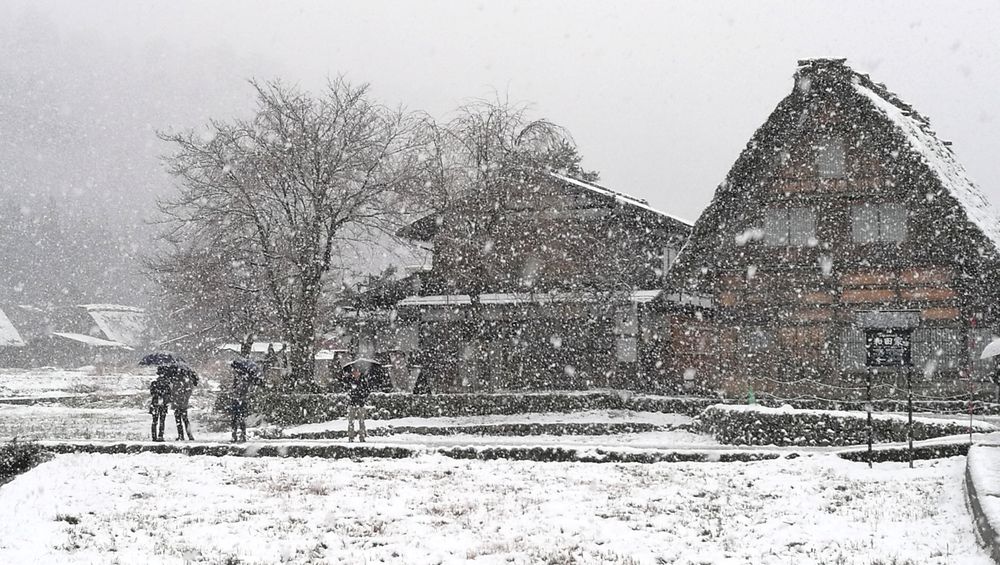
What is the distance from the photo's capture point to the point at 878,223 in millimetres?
28516

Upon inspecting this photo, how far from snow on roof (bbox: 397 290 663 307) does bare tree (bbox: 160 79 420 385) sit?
301 cm

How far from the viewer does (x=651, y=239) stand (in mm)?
34062

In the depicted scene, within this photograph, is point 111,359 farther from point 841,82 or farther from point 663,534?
point 663,534

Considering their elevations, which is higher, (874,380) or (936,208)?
(936,208)

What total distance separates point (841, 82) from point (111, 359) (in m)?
68.8

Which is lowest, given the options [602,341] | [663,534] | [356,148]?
[663,534]

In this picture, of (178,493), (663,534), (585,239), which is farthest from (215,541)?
(585,239)

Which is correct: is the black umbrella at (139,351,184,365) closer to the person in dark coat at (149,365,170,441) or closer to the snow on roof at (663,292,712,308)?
the person in dark coat at (149,365,170,441)

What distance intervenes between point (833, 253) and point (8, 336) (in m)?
69.1

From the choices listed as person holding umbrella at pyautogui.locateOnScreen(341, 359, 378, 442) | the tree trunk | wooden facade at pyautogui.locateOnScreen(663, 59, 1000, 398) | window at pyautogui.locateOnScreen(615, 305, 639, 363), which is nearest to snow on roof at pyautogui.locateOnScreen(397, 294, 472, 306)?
the tree trunk

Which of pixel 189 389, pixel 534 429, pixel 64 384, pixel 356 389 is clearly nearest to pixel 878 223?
pixel 534 429

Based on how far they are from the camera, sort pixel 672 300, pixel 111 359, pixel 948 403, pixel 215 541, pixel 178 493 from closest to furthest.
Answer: pixel 215 541, pixel 178 493, pixel 948 403, pixel 672 300, pixel 111 359

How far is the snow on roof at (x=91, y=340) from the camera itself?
78125mm

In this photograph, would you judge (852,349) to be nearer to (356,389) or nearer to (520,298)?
(520,298)
